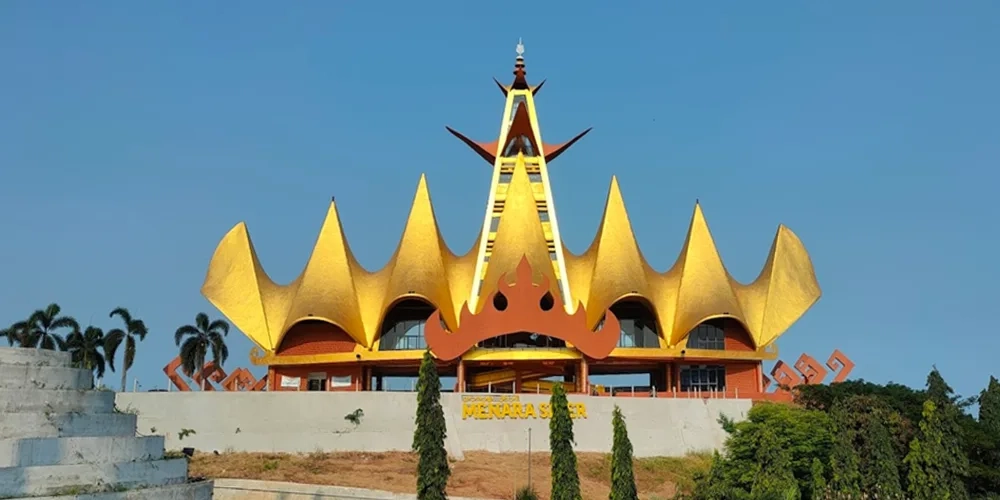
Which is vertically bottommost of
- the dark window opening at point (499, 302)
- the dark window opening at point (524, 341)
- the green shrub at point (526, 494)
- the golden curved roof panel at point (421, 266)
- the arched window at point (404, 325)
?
the green shrub at point (526, 494)

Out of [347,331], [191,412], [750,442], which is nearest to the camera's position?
[750,442]

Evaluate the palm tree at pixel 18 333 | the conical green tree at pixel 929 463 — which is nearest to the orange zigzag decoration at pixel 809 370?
the conical green tree at pixel 929 463

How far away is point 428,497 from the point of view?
20.3 metres

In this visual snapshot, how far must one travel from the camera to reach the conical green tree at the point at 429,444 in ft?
66.7

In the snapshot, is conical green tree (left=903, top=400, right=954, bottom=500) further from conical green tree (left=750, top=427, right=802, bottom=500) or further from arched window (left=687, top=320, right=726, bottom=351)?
arched window (left=687, top=320, right=726, bottom=351)

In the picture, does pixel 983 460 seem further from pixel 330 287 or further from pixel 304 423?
pixel 330 287

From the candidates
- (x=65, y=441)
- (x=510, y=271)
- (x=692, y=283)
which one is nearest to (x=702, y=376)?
(x=692, y=283)

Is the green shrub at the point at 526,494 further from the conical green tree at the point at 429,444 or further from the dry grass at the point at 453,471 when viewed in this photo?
the conical green tree at the point at 429,444

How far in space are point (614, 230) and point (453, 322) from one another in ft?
29.2

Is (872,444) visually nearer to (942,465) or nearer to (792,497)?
(942,465)

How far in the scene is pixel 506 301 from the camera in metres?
41.5

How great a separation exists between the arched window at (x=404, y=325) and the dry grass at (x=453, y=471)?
1317 cm

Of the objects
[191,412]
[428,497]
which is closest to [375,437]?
[191,412]

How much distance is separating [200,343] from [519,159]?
17.5m
